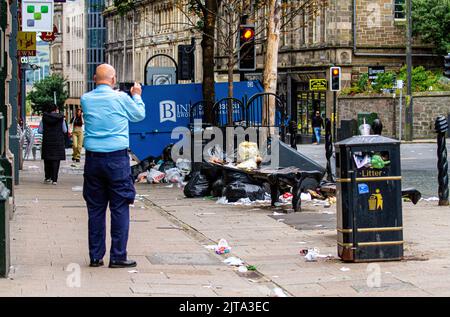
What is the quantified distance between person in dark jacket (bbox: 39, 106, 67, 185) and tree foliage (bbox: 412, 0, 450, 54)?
35290 millimetres

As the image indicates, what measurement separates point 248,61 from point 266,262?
525 inches

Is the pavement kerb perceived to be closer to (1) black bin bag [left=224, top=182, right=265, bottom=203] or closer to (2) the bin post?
(1) black bin bag [left=224, top=182, right=265, bottom=203]

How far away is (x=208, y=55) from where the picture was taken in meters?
27.3

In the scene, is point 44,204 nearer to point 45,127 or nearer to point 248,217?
point 248,217

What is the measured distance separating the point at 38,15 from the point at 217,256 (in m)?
15.6

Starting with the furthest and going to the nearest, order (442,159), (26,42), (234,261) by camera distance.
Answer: (26,42), (442,159), (234,261)

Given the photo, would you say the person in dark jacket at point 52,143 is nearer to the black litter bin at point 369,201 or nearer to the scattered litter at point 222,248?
the scattered litter at point 222,248

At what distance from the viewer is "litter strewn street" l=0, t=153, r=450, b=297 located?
31.3 feet

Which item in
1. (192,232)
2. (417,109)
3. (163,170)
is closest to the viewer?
(192,232)

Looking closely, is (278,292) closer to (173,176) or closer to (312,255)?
(312,255)

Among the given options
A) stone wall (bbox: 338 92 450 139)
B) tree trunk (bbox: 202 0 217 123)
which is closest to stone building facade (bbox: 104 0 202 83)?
stone wall (bbox: 338 92 450 139)

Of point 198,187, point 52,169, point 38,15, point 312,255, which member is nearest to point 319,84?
point 38,15

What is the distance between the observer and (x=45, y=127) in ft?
77.2
